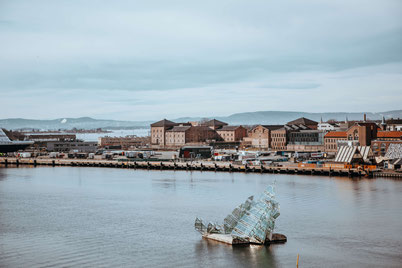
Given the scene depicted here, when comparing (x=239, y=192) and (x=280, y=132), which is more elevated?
(x=280, y=132)

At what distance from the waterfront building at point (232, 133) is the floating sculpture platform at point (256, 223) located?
75.2m

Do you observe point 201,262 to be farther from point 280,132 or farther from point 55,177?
point 280,132

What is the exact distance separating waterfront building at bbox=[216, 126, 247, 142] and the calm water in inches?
2219

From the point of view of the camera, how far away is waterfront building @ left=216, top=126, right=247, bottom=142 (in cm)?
9381

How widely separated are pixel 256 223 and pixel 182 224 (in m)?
4.48

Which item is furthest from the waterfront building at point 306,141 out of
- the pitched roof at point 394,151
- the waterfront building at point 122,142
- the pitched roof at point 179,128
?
A: the waterfront building at point 122,142

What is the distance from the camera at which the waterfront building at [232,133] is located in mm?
93812

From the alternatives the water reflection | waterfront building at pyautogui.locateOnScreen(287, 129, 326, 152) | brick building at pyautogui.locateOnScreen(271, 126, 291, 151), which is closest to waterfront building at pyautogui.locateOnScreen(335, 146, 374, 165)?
waterfront building at pyautogui.locateOnScreen(287, 129, 326, 152)

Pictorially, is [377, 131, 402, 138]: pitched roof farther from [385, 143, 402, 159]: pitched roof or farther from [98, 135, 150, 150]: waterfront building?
[98, 135, 150, 150]: waterfront building

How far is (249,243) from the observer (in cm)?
1797

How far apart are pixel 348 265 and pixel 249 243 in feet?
11.0

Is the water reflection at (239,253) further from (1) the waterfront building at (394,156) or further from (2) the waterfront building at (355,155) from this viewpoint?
(2) the waterfront building at (355,155)

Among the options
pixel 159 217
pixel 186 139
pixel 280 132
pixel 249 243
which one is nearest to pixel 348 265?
pixel 249 243

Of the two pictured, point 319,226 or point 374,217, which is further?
point 374,217
